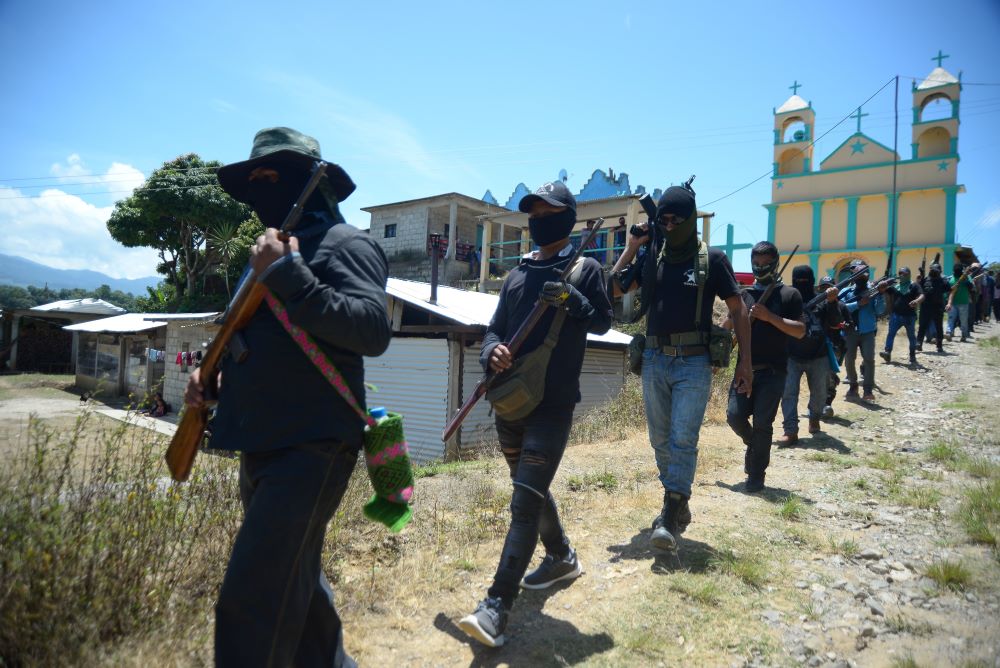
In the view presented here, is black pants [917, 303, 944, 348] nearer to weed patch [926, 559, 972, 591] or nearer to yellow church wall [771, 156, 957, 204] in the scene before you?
weed patch [926, 559, 972, 591]

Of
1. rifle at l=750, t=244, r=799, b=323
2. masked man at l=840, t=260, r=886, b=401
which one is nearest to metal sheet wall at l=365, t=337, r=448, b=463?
masked man at l=840, t=260, r=886, b=401

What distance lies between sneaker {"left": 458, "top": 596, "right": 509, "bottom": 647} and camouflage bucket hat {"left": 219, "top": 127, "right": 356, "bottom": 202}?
183 centimetres

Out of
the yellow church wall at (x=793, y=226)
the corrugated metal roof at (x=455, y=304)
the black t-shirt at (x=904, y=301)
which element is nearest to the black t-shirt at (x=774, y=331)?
the corrugated metal roof at (x=455, y=304)

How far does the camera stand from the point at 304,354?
6.31 feet

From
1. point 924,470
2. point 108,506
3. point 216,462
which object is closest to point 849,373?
point 924,470

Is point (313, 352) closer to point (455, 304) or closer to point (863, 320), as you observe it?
point (863, 320)

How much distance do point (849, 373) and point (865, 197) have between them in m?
19.6

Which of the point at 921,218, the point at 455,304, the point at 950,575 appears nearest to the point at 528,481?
the point at 950,575

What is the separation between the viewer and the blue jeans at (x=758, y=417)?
485cm

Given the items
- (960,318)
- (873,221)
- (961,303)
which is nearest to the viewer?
(961,303)

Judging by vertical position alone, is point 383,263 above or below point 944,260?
below

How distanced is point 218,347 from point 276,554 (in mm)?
746

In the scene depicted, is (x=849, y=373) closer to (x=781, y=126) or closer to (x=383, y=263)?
(x=383, y=263)

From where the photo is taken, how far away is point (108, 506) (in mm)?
2553
